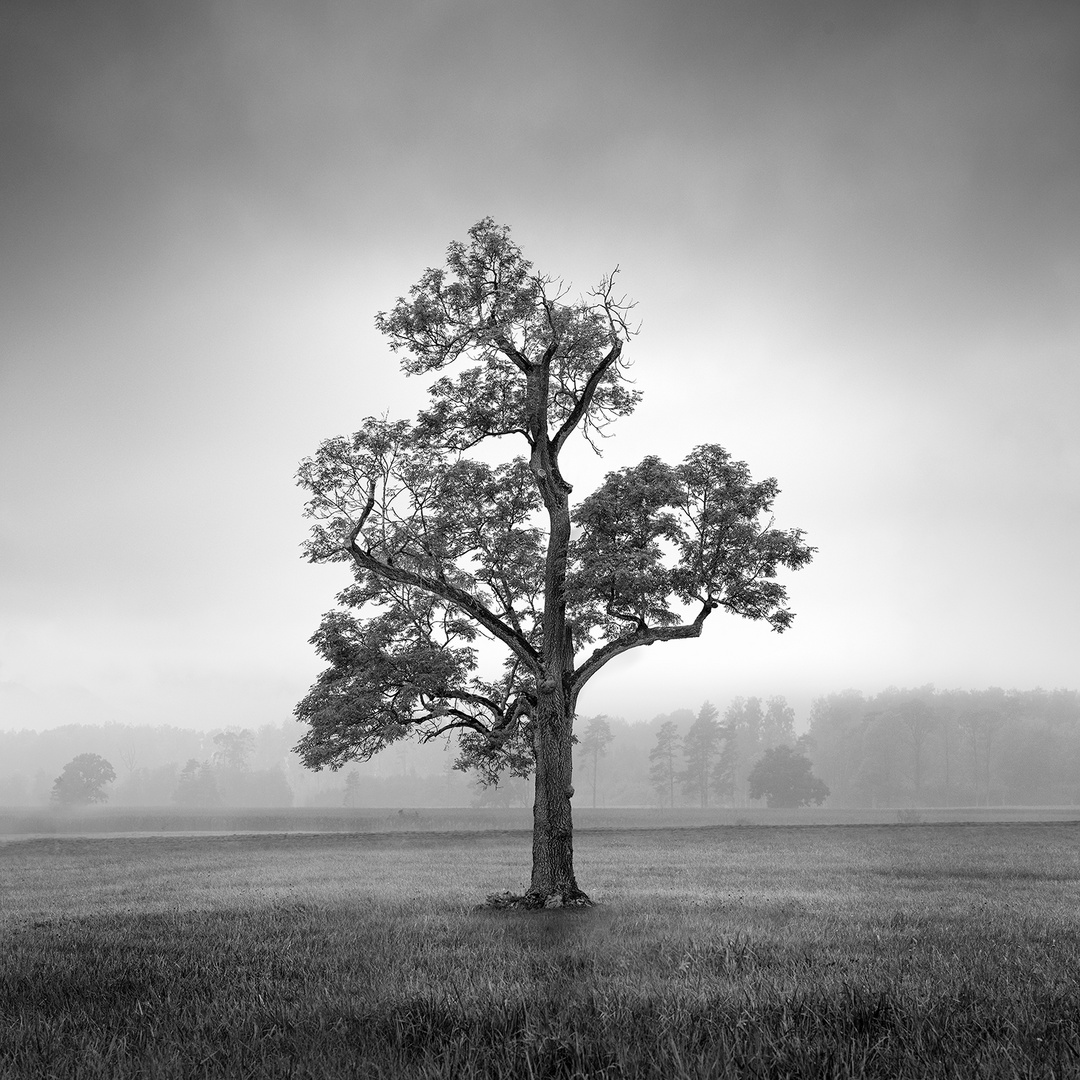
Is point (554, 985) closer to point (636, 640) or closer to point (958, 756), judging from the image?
point (636, 640)

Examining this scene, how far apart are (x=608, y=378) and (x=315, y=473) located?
729 cm

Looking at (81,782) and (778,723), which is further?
(778,723)

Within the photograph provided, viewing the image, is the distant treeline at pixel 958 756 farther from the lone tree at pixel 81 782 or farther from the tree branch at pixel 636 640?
the lone tree at pixel 81 782

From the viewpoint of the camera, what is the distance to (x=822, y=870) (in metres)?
25.4

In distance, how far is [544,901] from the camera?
15203 mm

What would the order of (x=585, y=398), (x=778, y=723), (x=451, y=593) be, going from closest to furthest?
1. (x=451, y=593)
2. (x=585, y=398)
3. (x=778, y=723)

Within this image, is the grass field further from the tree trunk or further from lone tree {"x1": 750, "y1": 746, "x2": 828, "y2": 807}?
lone tree {"x1": 750, "y1": 746, "x2": 828, "y2": 807}

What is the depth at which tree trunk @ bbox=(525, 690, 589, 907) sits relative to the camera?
15469 millimetres

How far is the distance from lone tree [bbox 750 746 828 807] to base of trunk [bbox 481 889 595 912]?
333ft

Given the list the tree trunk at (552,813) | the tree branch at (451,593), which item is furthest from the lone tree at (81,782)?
the tree trunk at (552,813)

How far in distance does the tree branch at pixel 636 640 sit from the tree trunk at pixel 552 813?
757 millimetres

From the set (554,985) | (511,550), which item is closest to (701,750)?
(511,550)

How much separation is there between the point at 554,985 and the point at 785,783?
111929 millimetres

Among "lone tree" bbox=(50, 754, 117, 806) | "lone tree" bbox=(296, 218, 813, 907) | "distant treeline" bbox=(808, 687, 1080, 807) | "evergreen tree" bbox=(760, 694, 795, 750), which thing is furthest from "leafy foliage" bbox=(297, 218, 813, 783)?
"evergreen tree" bbox=(760, 694, 795, 750)
